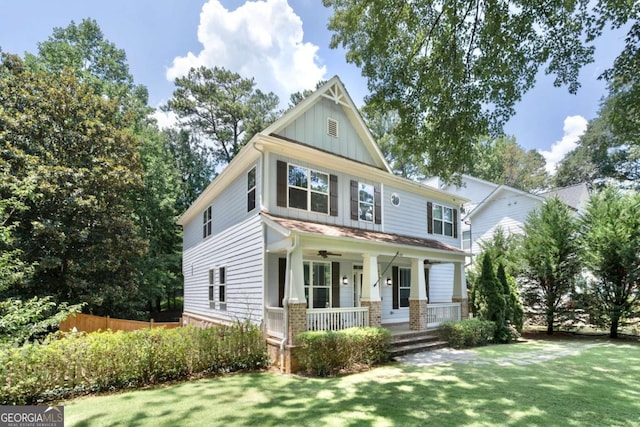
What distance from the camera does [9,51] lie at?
1753cm

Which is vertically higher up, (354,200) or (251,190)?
(251,190)

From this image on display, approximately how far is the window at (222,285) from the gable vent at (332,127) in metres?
6.51

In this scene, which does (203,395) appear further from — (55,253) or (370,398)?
(55,253)

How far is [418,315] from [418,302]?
421mm

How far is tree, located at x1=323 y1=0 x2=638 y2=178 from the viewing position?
6430 mm

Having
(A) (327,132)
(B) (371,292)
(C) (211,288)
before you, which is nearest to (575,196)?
(A) (327,132)

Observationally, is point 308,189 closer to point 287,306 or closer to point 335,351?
point 287,306

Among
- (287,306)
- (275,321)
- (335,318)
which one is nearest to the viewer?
(287,306)

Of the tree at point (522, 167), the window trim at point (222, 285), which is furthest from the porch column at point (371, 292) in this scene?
the tree at point (522, 167)

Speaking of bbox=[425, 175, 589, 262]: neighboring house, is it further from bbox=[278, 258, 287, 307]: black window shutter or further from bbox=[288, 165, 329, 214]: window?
bbox=[278, 258, 287, 307]: black window shutter

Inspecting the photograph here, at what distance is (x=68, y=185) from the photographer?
51.6ft

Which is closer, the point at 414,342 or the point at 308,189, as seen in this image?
the point at 414,342

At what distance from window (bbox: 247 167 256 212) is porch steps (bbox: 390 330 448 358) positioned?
5.93m

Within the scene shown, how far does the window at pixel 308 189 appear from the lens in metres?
10.7
